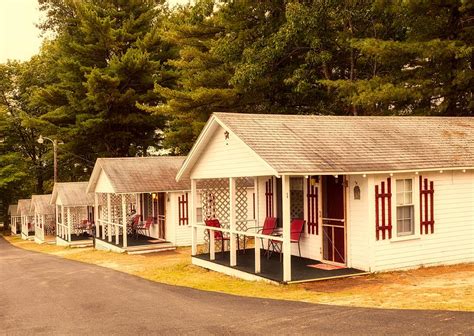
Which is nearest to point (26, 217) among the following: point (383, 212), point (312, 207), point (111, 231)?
point (111, 231)

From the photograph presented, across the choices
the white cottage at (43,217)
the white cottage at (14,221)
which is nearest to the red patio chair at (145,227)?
the white cottage at (43,217)

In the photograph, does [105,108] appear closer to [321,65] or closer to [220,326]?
[321,65]

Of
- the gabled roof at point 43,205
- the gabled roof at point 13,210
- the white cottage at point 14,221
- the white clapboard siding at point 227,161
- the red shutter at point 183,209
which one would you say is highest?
the white clapboard siding at point 227,161

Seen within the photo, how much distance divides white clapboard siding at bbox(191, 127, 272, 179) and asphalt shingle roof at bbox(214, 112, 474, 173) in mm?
543

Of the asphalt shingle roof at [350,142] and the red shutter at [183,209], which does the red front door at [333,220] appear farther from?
the red shutter at [183,209]

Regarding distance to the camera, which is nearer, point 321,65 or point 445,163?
point 445,163

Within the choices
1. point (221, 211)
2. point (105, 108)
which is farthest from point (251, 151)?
point (105, 108)

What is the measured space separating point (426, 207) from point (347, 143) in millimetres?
2908

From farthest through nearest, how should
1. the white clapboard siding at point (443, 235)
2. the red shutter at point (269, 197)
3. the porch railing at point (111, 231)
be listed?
the porch railing at point (111, 231) < the red shutter at point (269, 197) < the white clapboard siding at point (443, 235)

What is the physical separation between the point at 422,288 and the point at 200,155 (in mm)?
8605

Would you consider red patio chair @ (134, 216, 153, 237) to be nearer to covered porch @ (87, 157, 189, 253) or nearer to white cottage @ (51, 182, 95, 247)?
covered porch @ (87, 157, 189, 253)

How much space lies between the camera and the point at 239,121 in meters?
16.0

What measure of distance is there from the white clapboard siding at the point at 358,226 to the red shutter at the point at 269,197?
12.7 ft

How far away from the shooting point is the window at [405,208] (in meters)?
15.2
